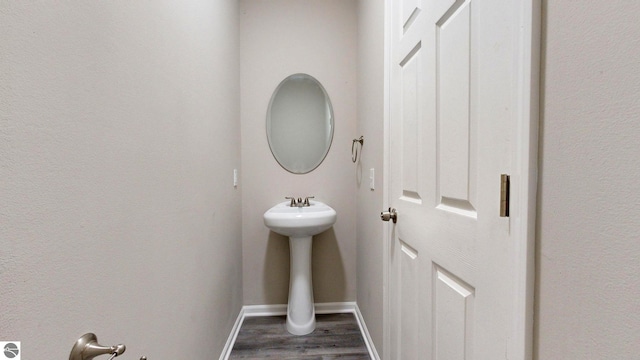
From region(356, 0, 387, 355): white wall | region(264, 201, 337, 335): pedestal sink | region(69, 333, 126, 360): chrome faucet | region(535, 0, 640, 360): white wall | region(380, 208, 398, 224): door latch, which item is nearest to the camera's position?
region(535, 0, 640, 360): white wall

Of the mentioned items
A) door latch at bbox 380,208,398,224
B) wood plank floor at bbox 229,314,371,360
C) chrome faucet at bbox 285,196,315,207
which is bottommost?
wood plank floor at bbox 229,314,371,360

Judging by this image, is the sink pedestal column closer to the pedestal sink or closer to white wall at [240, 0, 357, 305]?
the pedestal sink

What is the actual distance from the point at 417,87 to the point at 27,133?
3.21ft

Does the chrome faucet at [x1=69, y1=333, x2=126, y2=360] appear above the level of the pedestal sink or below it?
above

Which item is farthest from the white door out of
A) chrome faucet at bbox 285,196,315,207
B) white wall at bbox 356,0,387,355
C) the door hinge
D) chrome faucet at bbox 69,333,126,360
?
chrome faucet at bbox 285,196,315,207

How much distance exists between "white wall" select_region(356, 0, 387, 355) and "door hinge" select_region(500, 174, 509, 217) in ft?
2.46

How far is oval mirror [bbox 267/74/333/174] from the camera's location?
2012 mm

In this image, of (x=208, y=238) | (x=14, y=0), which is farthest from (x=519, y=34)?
(x=208, y=238)

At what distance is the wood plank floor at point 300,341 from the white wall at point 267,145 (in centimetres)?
18

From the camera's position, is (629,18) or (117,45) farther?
(117,45)

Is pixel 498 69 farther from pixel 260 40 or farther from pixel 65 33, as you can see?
pixel 260 40

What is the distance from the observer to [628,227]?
1.09ft

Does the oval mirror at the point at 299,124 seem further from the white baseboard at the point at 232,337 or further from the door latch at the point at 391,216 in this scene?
the white baseboard at the point at 232,337

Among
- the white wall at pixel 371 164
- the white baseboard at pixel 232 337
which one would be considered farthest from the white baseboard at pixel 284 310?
the white wall at pixel 371 164
